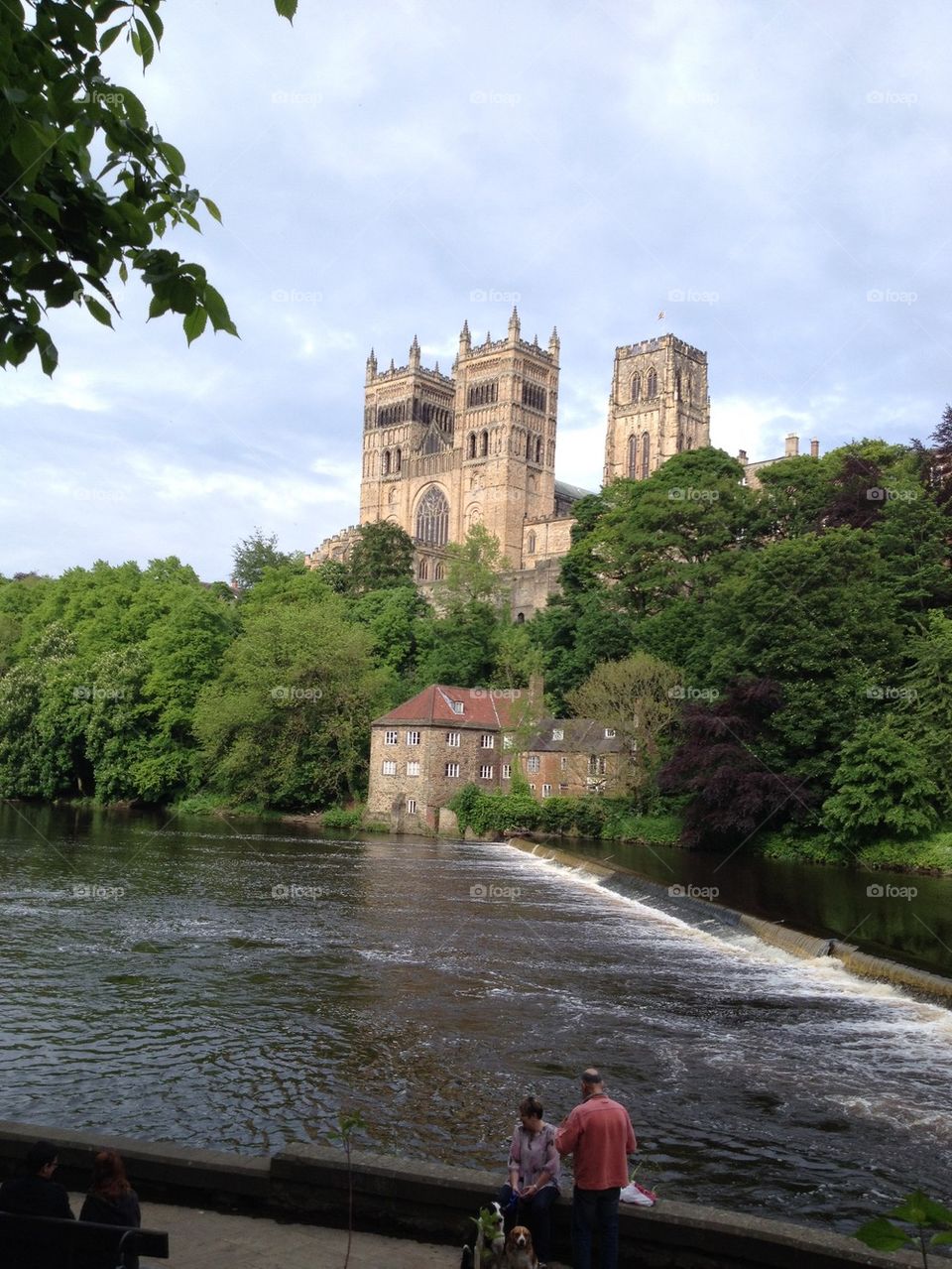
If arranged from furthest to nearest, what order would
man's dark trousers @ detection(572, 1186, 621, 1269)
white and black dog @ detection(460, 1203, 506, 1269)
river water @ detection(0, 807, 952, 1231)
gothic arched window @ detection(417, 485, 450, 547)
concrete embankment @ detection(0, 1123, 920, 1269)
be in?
gothic arched window @ detection(417, 485, 450, 547) → river water @ detection(0, 807, 952, 1231) → man's dark trousers @ detection(572, 1186, 621, 1269) → concrete embankment @ detection(0, 1123, 920, 1269) → white and black dog @ detection(460, 1203, 506, 1269)

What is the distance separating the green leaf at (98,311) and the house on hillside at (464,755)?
5111 cm

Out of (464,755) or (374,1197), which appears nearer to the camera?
(374,1197)

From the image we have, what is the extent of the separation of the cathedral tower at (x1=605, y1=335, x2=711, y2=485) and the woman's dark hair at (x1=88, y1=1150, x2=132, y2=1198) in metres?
125

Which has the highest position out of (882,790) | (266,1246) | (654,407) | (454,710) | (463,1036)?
(654,407)

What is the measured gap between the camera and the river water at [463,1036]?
1267 centimetres

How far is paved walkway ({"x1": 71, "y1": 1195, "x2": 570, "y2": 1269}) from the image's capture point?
7.95 metres

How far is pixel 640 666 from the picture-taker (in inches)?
2196

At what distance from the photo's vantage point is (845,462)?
192 ft

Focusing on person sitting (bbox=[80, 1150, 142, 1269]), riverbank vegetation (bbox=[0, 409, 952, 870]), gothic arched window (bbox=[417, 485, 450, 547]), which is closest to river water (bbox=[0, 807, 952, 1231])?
person sitting (bbox=[80, 1150, 142, 1269])

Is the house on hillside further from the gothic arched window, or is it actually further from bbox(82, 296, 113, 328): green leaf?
the gothic arched window

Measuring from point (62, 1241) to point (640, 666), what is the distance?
5049cm

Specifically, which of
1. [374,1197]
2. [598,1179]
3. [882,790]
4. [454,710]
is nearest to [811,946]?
[598,1179]

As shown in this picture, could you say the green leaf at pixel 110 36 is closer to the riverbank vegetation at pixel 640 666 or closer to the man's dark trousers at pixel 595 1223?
the man's dark trousers at pixel 595 1223

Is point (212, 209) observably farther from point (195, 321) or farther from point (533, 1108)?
point (533, 1108)
